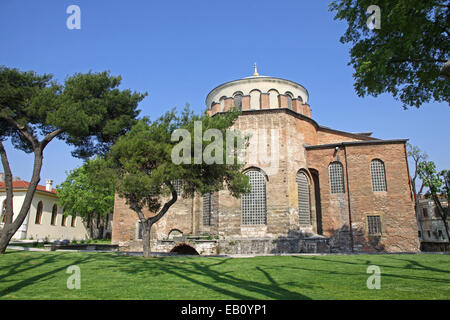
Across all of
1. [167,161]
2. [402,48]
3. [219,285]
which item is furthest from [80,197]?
[402,48]

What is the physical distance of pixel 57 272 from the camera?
886 centimetres

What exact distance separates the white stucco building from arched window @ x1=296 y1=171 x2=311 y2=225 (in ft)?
99.2

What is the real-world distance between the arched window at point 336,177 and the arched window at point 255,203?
5.73m

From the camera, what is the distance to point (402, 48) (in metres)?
7.29

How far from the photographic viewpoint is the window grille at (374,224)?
70.5 feet

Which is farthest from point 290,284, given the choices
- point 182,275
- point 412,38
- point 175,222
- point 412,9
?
point 175,222

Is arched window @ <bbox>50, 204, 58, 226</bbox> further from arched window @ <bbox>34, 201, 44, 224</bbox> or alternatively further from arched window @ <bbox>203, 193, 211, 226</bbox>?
arched window @ <bbox>203, 193, 211, 226</bbox>

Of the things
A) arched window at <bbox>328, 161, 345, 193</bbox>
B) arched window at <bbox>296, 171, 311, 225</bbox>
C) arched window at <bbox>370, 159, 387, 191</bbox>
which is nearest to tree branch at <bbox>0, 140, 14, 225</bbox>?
arched window at <bbox>296, 171, 311, 225</bbox>

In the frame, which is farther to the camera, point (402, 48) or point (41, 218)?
point (41, 218)

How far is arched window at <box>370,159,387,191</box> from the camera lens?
2217cm

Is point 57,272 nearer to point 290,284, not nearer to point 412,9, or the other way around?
point 290,284

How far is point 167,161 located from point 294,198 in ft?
35.7

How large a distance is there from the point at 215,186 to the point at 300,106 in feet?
42.8

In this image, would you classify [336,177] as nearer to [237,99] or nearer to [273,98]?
[273,98]
